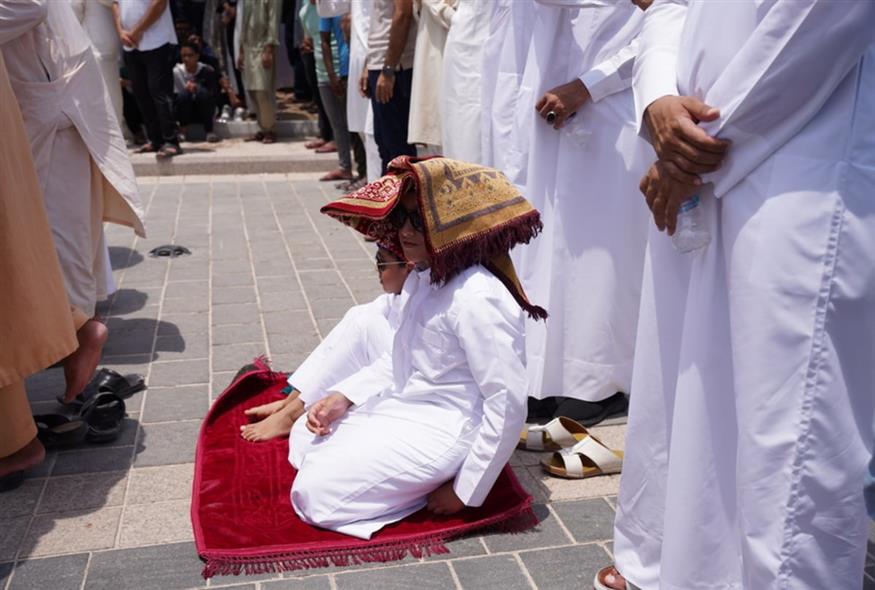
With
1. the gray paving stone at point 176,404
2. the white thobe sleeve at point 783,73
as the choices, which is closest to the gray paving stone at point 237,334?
the gray paving stone at point 176,404

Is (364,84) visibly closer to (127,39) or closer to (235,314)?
(235,314)

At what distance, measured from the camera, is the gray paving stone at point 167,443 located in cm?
350

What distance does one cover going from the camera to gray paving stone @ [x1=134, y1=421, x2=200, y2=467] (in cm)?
350

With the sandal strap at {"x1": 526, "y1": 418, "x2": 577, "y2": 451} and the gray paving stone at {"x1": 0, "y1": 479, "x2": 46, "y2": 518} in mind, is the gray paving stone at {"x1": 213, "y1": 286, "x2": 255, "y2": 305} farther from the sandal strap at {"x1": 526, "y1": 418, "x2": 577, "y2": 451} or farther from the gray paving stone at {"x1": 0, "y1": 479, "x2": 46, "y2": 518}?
the sandal strap at {"x1": 526, "y1": 418, "x2": 577, "y2": 451}

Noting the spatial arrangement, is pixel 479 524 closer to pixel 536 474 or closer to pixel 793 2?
pixel 536 474

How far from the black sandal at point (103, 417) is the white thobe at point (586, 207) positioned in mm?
1677

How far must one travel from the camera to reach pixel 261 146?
1096cm

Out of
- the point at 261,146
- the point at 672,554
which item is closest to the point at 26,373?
the point at 672,554

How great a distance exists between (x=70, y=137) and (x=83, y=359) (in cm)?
120

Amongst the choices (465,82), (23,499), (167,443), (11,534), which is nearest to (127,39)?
(465,82)

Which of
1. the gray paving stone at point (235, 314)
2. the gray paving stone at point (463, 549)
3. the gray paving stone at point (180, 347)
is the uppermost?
the gray paving stone at point (463, 549)

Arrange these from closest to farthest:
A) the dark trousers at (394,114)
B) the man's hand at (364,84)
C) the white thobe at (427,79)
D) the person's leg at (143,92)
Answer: the white thobe at (427,79) < the dark trousers at (394,114) < the man's hand at (364,84) < the person's leg at (143,92)

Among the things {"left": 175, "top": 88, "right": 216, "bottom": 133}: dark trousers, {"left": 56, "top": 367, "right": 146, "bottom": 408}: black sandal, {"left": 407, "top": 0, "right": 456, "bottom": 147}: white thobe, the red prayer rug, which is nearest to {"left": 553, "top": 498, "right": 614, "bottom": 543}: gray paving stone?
the red prayer rug

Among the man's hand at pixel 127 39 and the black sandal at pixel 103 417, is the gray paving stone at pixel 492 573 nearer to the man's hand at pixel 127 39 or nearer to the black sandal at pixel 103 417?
the black sandal at pixel 103 417
